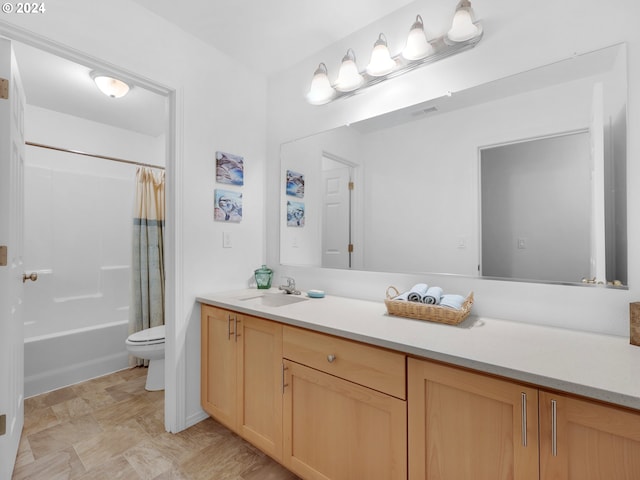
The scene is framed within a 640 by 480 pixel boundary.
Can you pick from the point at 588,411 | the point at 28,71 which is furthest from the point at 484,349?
the point at 28,71

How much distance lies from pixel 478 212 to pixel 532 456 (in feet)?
3.17

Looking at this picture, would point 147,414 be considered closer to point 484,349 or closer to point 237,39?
point 484,349

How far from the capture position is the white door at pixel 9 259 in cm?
133

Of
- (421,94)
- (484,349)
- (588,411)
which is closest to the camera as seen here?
(588,411)

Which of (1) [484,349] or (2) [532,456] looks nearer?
(2) [532,456]

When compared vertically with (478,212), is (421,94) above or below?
above

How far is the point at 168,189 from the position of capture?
185 centimetres

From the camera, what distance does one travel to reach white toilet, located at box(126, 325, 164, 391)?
2307 millimetres

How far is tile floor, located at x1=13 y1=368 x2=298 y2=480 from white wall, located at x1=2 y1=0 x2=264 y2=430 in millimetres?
190

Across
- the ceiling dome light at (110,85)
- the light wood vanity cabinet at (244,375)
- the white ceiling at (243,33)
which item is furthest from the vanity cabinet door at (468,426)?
the ceiling dome light at (110,85)

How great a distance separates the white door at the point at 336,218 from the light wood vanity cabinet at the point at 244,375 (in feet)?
2.16

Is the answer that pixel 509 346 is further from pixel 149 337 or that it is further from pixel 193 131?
pixel 149 337

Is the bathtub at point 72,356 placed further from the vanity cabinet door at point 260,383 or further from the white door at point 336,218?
the white door at point 336,218

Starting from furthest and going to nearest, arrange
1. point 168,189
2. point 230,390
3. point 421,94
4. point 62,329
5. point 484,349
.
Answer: point 62,329 → point 168,189 → point 230,390 → point 421,94 → point 484,349
